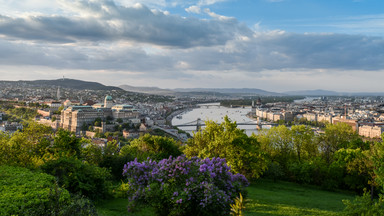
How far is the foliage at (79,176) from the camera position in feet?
27.4

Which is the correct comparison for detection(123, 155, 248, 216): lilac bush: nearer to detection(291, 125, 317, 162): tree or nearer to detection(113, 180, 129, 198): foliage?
detection(113, 180, 129, 198): foliage

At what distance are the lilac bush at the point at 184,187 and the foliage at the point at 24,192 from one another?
142 cm

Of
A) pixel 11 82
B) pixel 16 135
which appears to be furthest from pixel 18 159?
pixel 11 82

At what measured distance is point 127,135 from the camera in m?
47.1

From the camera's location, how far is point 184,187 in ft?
19.2

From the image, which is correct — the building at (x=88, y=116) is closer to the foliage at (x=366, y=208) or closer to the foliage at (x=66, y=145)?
the foliage at (x=66, y=145)

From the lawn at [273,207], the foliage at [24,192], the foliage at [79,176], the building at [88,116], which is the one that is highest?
the foliage at [24,192]

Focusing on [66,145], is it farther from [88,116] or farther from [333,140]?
[88,116]

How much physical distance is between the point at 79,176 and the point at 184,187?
4025mm

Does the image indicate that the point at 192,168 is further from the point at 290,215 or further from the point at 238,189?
the point at 290,215

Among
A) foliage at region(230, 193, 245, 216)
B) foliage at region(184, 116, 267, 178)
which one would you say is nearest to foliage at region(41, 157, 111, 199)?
foliage at region(184, 116, 267, 178)

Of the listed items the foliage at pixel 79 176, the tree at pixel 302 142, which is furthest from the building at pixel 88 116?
the foliage at pixel 79 176

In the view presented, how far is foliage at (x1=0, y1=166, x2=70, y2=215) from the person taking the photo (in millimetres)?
5211

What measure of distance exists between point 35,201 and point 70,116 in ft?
190
